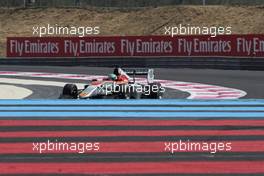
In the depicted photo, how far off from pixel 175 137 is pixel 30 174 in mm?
2163

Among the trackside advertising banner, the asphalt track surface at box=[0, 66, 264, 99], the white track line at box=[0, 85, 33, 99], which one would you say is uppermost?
the trackside advertising banner

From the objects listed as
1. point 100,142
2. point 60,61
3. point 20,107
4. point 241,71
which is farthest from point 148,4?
point 100,142

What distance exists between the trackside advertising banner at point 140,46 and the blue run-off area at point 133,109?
39.5ft

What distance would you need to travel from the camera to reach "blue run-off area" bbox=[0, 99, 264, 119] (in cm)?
909

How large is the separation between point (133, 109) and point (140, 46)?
14574 mm

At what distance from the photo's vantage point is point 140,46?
2419cm

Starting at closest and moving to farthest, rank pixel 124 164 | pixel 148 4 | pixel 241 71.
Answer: pixel 124 164 < pixel 241 71 < pixel 148 4

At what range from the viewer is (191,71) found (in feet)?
70.9

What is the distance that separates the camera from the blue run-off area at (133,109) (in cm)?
909

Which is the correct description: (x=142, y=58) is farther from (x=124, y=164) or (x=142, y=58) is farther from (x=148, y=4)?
(x=148, y=4)
